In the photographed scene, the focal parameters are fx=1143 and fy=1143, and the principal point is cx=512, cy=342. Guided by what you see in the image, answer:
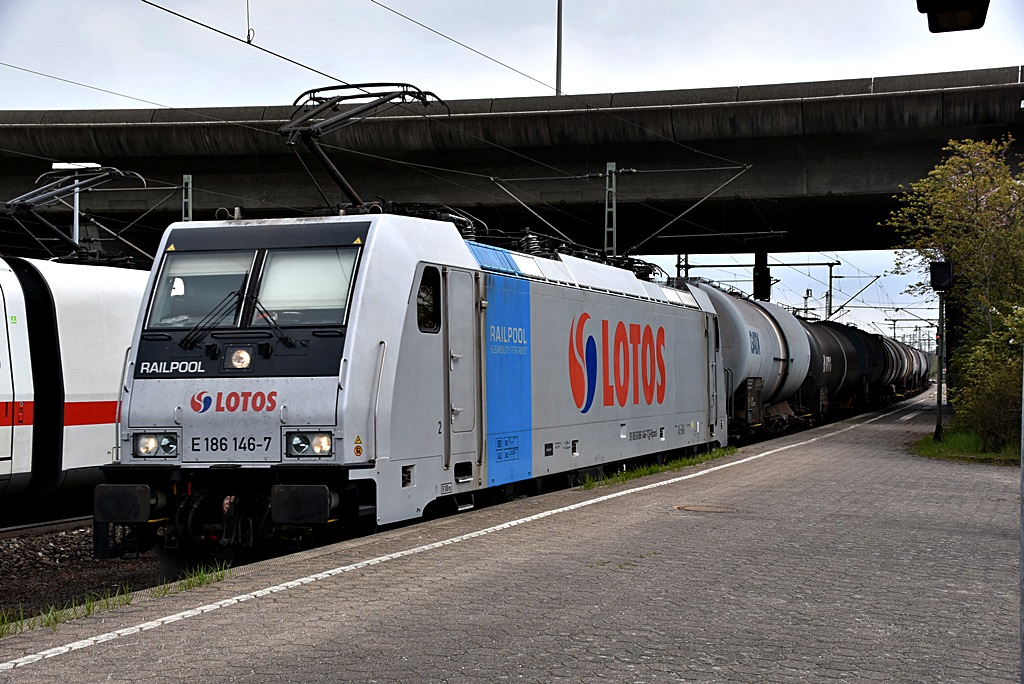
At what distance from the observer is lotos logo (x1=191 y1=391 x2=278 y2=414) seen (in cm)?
988

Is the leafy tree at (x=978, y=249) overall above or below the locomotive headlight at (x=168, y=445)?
above

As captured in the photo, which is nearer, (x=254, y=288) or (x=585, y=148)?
(x=254, y=288)

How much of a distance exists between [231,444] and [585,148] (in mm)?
25298

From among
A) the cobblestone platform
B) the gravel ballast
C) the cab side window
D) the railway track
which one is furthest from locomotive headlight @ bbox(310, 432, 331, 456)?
the railway track

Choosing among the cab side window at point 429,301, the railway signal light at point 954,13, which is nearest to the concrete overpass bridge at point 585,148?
the cab side window at point 429,301

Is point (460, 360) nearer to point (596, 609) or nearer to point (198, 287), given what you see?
point (198, 287)

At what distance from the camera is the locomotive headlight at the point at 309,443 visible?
9664 mm

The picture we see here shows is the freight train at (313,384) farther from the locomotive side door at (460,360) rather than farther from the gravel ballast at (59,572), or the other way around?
the gravel ballast at (59,572)

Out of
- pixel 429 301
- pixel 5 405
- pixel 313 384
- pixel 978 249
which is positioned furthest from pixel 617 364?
pixel 978 249

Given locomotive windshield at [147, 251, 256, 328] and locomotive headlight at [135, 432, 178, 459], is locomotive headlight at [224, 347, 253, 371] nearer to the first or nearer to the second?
locomotive windshield at [147, 251, 256, 328]

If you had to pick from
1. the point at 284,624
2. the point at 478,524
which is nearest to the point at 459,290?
the point at 478,524

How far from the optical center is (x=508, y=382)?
41.4 feet

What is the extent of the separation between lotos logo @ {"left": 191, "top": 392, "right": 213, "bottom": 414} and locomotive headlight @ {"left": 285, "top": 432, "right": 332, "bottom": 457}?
0.83 meters

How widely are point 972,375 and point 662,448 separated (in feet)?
30.9
